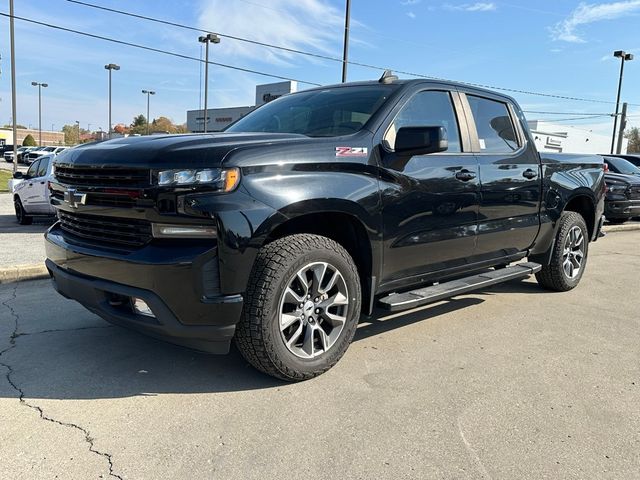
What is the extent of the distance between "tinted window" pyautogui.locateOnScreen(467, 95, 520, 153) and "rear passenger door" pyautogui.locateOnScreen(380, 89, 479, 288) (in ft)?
0.97

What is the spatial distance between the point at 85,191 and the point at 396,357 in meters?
2.35

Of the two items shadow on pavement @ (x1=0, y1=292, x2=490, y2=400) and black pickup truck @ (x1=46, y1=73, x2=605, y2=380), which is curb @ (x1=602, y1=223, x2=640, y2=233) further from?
shadow on pavement @ (x1=0, y1=292, x2=490, y2=400)

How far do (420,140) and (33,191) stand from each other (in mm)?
9721


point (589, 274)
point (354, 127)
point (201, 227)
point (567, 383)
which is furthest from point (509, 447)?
point (589, 274)

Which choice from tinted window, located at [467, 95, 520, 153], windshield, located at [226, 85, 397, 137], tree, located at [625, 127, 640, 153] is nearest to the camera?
windshield, located at [226, 85, 397, 137]

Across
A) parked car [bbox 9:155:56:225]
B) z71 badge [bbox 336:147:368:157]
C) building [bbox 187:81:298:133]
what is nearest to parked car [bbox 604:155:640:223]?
z71 badge [bbox 336:147:368:157]

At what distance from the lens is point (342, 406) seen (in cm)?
313

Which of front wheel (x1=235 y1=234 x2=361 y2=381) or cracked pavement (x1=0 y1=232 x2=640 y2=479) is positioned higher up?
front wheel (x1=235 y1=234 x2=361 y2=381)

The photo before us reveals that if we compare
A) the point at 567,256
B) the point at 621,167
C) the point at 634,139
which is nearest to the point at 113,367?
the point at 567,256

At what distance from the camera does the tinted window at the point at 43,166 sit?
11.2 meters

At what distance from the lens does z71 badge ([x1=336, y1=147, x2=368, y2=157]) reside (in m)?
3.46

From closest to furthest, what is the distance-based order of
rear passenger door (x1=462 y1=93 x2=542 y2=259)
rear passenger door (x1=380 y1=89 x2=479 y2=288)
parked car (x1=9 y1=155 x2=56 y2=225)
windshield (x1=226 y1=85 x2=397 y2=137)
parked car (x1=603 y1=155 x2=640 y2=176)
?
rear passenger door (x1=380 y1=89 x2=479 y2=288) < windshield (x1=226 y1=85 x2=397 y2=137) < rear passenger door (x1=462 y1=93 x2=542 y2=259) < parked car (x1=9 y1=155 x2=56 y2=225) < parked car (x1=603 y1=155 x2=640 y2=176)

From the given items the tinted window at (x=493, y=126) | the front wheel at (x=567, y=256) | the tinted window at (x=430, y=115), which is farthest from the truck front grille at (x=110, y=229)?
the front wheel at (x=567, y=256)

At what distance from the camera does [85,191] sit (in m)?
3.36
